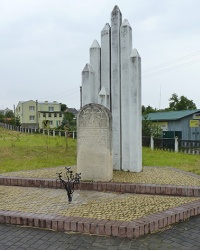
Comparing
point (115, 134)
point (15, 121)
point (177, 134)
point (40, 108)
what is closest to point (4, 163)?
point (115, 134)

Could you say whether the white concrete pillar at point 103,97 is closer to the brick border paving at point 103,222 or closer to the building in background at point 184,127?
Answer: the brick border paving at point 103,222

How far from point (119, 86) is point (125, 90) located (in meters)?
0.28

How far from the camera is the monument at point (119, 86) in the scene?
854 cm

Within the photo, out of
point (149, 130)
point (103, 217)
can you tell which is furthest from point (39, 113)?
point (103, 217)

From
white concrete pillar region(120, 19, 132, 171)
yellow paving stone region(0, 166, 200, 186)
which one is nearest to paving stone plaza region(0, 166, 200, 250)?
yellow paving stone region(0, 166, 200, 186)

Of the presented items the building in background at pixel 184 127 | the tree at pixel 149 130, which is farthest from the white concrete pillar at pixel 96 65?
the building in background at pixel 184 127

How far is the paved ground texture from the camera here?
12.3ft

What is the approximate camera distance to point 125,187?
6516mm

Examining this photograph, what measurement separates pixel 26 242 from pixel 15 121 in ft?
184

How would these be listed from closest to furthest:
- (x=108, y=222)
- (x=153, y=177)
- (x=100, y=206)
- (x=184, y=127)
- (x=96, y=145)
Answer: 1. (x=108, y=222)
2. (x=100, y=206)
3. (x=96, y=145)
4. (x=153, y=177)
5. (x=184, y=127)

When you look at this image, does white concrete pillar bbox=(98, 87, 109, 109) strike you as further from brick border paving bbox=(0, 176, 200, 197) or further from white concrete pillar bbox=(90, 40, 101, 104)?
brick border paving bbox=(0, 176, 200, 197)

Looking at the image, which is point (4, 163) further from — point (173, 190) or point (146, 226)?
point (146, 226)

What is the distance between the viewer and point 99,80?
9.15 metres

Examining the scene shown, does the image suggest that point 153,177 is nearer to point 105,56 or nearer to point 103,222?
point 103,222
